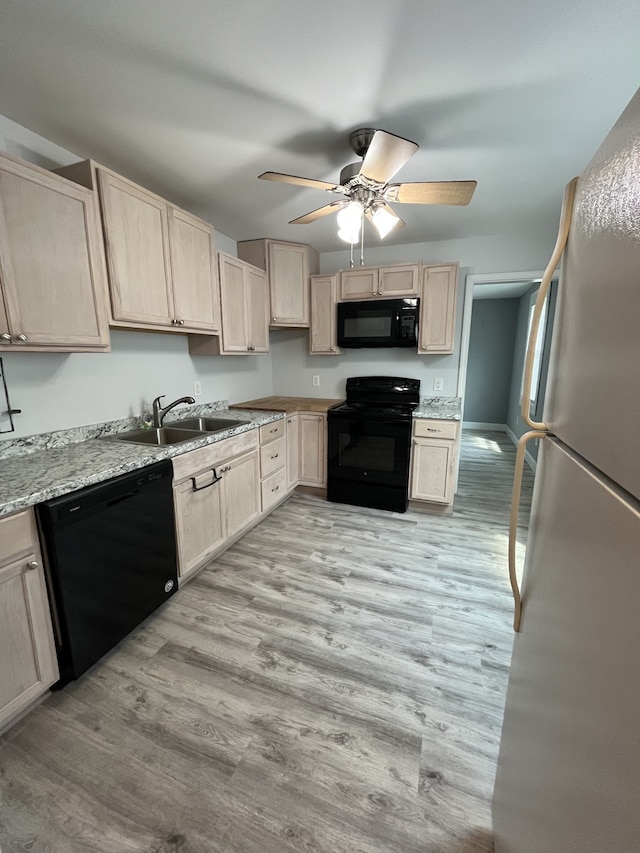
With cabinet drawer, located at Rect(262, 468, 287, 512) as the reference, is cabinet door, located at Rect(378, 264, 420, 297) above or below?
above

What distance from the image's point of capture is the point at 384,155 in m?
1.52

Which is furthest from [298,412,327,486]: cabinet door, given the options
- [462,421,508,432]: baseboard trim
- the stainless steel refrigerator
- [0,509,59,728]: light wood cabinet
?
[462,421,508,432]: baseboard trim

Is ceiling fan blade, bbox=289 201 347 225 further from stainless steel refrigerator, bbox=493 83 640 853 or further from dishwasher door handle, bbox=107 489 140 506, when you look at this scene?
dishwasher door handle, bbox=107 489 140 506

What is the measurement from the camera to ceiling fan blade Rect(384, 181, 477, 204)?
1662 millimetres

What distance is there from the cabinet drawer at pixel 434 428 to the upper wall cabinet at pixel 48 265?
2.36 m

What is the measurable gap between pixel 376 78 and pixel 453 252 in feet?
7.26

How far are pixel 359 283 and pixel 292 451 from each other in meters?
1.75

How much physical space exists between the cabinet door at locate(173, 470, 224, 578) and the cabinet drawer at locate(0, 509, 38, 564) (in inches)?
27.9

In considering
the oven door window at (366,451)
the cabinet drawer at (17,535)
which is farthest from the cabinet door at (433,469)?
the cabinet drawer at (17,535)

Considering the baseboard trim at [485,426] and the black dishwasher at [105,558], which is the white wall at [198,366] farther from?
the baseboard trim at [485,426]

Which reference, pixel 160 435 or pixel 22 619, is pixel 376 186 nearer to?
pixel 160 435

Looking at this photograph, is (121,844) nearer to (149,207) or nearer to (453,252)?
(149,207)

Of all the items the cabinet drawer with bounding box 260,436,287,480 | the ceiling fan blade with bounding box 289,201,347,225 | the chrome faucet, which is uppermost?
the ceiling fan blade with bounding box 289,201,347,225

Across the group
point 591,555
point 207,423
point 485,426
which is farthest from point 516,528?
point 485,426
